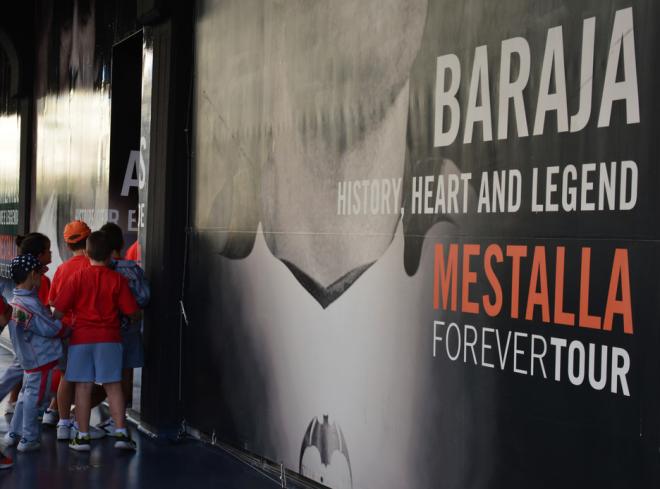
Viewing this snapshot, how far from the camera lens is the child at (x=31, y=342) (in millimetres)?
6328

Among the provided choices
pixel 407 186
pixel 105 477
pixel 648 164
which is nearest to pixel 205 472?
pixel 105 477

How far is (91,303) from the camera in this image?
650 centimetres

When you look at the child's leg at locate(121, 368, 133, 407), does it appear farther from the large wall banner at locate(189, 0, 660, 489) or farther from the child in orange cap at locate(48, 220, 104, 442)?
the large wall banner at locate(189, 0, 660, 489)

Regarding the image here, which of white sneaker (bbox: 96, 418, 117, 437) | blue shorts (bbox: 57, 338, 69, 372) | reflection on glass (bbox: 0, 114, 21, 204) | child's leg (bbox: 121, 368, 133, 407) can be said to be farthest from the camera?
reflection on glass (bbox: 0, 114, 21, 204)

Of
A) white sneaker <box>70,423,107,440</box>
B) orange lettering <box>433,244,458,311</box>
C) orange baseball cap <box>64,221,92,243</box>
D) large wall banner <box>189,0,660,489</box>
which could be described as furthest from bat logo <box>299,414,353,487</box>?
orange baseball cap <box>64,221,92,243</box>

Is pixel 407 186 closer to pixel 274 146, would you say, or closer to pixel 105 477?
pixel 274 146

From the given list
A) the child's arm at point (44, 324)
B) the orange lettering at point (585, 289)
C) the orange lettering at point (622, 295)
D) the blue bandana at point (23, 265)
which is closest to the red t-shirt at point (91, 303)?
the child's arm at point (44, 324)

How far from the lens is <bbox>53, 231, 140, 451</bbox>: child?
6.50 metres

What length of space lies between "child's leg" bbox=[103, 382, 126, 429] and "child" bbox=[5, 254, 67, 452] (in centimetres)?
44

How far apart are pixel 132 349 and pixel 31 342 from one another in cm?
95

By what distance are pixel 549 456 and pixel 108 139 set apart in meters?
6.40

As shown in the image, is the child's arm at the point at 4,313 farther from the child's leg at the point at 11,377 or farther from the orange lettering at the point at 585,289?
the orange lettering at the point at 585,289

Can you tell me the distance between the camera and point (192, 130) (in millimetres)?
7172

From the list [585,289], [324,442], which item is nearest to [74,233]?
[324,442]
